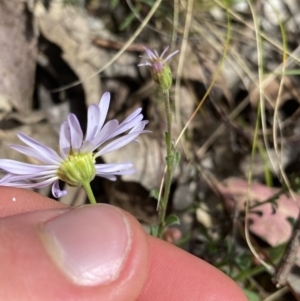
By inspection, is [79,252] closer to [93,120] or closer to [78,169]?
[78,169]

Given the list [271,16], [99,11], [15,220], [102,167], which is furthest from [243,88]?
[15,220]

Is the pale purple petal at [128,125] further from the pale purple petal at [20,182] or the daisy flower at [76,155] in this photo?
the pale purple petal at [20,182]

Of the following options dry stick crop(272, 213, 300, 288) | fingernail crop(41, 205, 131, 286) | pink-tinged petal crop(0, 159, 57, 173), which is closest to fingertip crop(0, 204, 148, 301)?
fingernail crop(41, 205, 131, 286)

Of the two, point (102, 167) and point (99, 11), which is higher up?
point (102, 167)

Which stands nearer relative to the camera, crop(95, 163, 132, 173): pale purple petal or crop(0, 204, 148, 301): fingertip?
crop(0, 204, 148, 301): fingertip

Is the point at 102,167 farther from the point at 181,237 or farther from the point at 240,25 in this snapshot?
the point at 240,25

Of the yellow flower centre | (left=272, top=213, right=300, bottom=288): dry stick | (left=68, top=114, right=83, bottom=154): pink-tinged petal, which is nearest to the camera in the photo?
(left=68, top=114, right=83, bottom=154): pink-tinged petal

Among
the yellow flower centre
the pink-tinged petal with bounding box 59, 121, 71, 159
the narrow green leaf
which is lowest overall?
the narrow green leaf

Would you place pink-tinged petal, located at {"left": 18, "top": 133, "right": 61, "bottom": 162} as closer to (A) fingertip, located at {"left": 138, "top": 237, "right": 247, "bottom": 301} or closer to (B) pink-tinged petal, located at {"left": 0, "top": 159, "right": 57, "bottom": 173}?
(B) pink-tinged petal, located at {"left": 0, "top": 159, "right": 57, "bottom": 173}
